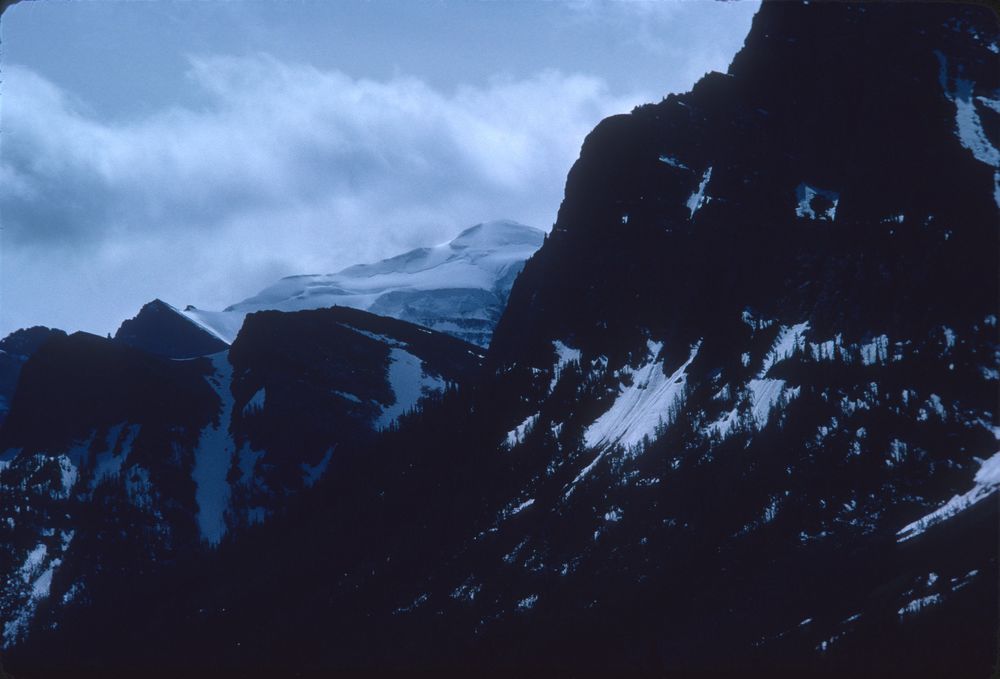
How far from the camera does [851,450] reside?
192m

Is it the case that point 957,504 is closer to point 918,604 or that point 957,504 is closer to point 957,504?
point 957,504

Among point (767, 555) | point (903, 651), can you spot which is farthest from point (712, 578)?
point (903, 651)

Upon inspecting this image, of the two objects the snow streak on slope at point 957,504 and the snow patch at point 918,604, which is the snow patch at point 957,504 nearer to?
the snow streak on slope at point 957,504

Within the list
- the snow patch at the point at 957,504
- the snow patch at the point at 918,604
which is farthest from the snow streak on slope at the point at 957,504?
the snow patch at the point at 918,604

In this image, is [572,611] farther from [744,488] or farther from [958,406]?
[958,406]

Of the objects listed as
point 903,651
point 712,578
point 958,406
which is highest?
point 958,406

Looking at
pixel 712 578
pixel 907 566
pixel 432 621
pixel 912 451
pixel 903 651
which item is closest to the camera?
pixel 903 651

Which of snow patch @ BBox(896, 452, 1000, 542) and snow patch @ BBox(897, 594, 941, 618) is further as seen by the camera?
snow patch @ BBox(896, 452, 1000, 542)

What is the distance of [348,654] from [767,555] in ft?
252

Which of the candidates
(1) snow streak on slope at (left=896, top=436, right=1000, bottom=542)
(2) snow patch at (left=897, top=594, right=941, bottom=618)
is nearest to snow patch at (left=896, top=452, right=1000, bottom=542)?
(1) snow streak on slope at (left=896, top=436, right=1000, bottom=542)

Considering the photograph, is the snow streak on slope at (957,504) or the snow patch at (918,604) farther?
the snow streak on slope at (957,504)

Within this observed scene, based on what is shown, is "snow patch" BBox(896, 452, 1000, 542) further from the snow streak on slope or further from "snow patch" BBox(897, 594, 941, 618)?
"snow patch" BBox(897, 594, 941, 618)

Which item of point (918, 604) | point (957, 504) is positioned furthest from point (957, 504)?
point (918, 604)

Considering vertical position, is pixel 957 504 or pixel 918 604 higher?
pixel 957 504
